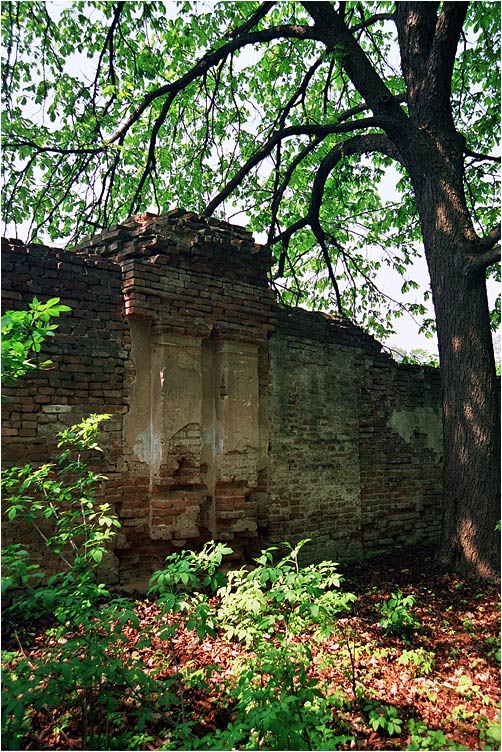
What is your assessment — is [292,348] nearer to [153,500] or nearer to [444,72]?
[153,500]

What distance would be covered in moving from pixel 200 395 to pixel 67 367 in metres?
1.43

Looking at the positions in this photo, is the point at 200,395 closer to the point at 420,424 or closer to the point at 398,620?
the point at 398,620

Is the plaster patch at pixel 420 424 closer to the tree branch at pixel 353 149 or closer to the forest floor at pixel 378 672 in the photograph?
the forest floor at pixel 378 672

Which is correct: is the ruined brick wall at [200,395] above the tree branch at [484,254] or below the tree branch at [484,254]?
below

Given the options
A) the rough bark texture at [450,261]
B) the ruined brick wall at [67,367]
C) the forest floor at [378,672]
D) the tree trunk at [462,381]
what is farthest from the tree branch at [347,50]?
the forest floor at [378,672]

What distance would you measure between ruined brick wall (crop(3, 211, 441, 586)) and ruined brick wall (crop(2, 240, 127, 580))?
0.5 inches

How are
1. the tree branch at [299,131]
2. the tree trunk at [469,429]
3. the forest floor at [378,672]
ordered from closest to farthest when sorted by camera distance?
the forest floor at [378,672] → the tree trunk at [469,429] → the tree branch at [299,131]

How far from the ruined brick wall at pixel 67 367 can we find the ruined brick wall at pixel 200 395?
12mm

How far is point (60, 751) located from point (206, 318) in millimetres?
4027

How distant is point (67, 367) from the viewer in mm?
5215

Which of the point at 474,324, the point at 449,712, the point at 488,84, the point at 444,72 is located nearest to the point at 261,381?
the point at 474,324

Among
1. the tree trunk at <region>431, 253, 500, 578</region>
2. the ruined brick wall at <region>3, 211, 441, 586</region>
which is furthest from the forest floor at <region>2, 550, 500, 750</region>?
the ruined brick wall at <region>3, 211, 441, 586</region>

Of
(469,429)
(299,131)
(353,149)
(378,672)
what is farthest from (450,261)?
(378,672)

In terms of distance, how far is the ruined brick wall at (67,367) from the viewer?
16.0 feet
